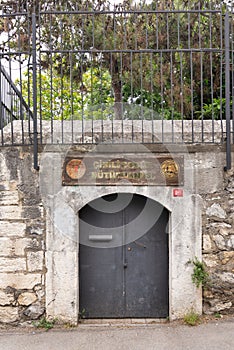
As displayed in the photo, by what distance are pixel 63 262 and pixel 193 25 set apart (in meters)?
6.14

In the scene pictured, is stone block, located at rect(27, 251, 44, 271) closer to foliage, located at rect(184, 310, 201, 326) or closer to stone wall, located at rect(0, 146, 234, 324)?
stone wall, located at rect(0, 146, 234, 324)

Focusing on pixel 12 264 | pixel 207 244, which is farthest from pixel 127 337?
pixel 12 264

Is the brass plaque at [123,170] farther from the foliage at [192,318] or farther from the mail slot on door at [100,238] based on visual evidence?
the foliage at [192,318]

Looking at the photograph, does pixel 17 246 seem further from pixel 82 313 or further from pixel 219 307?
pixel 219 307

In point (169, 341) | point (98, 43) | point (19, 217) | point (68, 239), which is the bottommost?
point (169, 341)

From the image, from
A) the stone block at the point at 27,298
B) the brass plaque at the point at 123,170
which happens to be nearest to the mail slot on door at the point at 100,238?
the brass plaque at the point at 123,170

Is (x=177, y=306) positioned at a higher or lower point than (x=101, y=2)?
lower

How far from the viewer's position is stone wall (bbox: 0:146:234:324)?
475cm

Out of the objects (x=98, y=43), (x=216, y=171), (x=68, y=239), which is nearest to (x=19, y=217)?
(x=68, y=239)

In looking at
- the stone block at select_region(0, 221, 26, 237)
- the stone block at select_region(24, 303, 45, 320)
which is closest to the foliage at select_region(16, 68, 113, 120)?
the stone block at select_region(0, 221, 26, 237)

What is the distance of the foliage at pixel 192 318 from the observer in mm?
4658

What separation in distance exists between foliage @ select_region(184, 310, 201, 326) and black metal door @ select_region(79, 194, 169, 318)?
39 centimetres

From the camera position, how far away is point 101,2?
7.36 m

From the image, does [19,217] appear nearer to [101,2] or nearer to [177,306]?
[177,306]
